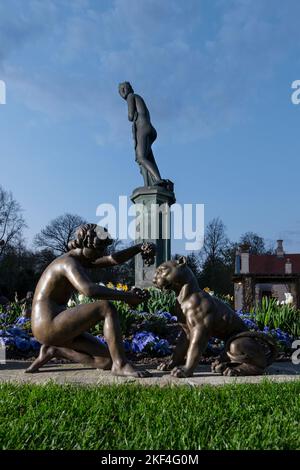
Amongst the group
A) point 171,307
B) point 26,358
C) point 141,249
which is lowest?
point 26,358

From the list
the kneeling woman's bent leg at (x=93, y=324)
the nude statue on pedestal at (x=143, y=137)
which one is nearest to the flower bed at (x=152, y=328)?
the kneeling woman's bent leg at (x=93, y=324)

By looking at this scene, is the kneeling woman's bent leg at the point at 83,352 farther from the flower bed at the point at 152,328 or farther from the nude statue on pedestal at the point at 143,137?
the nude statue on pedestal at the point at 143,137

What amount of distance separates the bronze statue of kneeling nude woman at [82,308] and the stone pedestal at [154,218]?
9124mm

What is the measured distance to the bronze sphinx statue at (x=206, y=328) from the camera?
15.3ft

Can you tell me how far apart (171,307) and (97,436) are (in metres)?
6.70

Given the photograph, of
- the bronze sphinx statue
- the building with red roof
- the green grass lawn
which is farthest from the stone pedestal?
the building with red roof

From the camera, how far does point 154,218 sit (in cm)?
1416

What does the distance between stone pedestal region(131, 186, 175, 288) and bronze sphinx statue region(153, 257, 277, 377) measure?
29.7ft

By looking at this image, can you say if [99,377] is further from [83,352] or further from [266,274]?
[266,274]

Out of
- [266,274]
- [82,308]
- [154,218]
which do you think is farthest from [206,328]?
[266,274]

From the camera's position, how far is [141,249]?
190 inches

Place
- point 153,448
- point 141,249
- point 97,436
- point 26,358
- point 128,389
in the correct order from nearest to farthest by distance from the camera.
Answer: point 153,448
point 97,436
point 128,389
point 141,249
point 26,358
